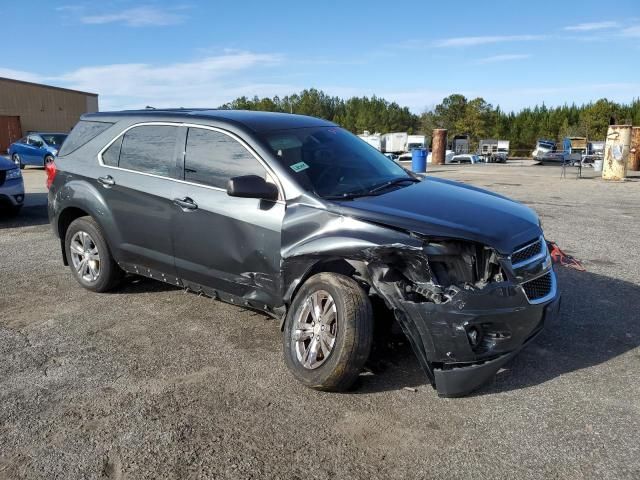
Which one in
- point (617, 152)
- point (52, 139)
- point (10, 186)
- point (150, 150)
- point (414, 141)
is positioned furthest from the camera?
point (414, 141)

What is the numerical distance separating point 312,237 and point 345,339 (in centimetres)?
75

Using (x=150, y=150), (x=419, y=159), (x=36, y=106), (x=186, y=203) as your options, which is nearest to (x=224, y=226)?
(x=186, y=203)

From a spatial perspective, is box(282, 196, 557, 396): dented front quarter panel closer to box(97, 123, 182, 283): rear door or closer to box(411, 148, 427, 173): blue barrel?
box(97, 123, 182, 283): rear door

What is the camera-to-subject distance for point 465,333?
10.4 ft

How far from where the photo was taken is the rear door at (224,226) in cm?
398

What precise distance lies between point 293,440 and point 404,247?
50.8 inches

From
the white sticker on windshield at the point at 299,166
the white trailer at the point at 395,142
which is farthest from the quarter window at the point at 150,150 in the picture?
the white trailer at the point at 395,142

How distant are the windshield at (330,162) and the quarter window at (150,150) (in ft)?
3.21

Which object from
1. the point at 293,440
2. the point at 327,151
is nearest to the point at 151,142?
the point at 327,151

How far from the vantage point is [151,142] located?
4.90m

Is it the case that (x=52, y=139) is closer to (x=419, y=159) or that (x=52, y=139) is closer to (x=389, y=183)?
(x=419, y=159)

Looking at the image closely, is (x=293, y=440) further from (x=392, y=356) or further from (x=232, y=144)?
(x=232, y=144)

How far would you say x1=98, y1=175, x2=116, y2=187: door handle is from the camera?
16.6ft

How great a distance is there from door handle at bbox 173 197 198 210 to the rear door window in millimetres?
1508
